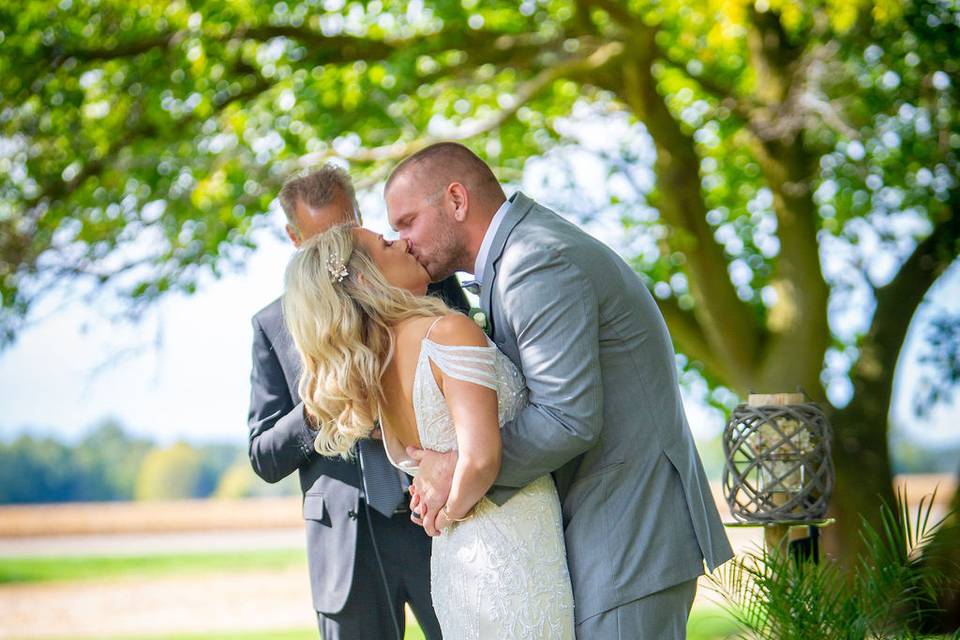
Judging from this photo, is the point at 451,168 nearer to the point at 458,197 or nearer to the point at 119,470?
the point at 458,197

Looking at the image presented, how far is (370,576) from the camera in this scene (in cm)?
316

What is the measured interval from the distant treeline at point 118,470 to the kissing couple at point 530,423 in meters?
32.6

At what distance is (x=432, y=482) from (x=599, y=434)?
1.28 ft

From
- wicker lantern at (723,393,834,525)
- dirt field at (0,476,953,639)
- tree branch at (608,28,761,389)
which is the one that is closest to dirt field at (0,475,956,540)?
dirt field at (0,476,953,639)

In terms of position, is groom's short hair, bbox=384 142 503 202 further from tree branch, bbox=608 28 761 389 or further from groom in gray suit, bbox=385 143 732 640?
tree branch, bbox=608 28 761 389

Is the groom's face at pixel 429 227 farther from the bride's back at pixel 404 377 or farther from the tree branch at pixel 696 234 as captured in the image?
the tree branch at pixel 696 234

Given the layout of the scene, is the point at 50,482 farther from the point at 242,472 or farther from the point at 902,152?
the point at 902,152

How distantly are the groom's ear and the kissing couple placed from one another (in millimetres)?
156

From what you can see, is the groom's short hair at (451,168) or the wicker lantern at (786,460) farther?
the wicker lantern at (786,460)

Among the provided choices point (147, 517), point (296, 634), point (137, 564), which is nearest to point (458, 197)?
point (296, 634)

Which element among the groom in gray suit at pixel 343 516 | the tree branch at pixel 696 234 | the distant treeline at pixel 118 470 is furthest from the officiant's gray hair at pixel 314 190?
the distant treeline at pixel 118 470

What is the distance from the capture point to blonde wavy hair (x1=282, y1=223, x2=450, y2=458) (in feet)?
8.53

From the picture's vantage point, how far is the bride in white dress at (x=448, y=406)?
2543 millimetres

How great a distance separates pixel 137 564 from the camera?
3084 cm
